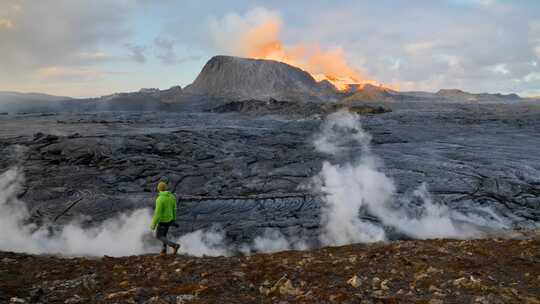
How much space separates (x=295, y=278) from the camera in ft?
24.3

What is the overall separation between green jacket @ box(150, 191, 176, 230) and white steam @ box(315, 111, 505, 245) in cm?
485

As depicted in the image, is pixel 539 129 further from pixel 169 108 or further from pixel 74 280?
pixel 169 108

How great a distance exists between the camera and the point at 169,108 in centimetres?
7375

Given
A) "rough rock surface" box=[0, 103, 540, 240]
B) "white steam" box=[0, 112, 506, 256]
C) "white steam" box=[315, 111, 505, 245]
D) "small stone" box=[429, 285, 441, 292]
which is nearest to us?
"small stone" box=[429, 285, 441, 292]

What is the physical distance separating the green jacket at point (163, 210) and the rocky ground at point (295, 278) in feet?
2.46

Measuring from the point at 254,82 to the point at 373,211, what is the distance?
7662cm

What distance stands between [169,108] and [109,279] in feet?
223

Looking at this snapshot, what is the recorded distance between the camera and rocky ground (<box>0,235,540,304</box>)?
6.46 meters

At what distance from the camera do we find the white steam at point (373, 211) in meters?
13.4

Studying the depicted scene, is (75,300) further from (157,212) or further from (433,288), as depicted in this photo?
(433,288)

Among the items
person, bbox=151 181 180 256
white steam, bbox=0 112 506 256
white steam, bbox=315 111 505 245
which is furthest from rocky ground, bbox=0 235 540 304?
white steam, bbox=315 111 505 245

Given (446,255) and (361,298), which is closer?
(361,298)

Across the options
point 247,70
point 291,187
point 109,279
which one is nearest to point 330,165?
point 291,187

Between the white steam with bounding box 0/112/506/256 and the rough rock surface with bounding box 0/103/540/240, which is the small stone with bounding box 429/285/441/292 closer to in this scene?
the white steam with bounding box 0/112/506/256
